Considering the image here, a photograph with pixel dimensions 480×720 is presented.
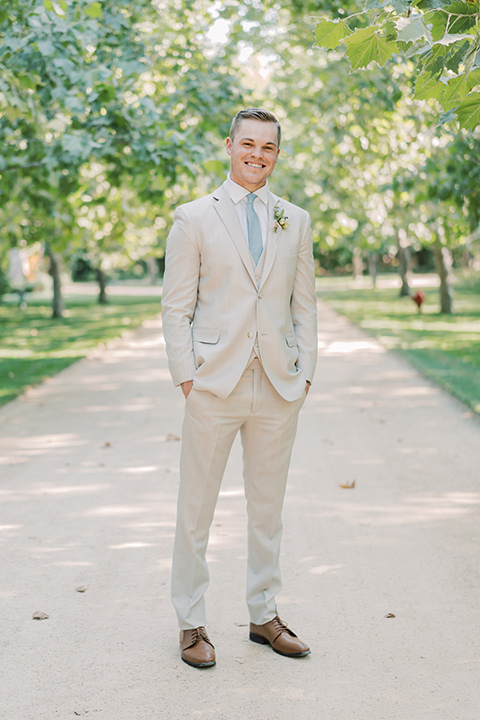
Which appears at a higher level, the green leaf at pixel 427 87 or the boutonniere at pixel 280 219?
the green leaf at pixel 427 87

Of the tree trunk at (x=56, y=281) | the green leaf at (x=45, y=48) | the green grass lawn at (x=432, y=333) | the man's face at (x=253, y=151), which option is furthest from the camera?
the tree trunk at (x=56, y=281)

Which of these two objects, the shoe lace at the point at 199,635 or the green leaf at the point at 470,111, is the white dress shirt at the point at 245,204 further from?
the shoe lace at the point at 199,635

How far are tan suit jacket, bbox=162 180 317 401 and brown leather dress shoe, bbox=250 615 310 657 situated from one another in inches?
43.3

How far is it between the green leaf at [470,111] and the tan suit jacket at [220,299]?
0.91m

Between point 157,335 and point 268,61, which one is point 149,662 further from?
point 157,335

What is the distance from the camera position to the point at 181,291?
12.6ft

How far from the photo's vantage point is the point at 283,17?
46.7 feet

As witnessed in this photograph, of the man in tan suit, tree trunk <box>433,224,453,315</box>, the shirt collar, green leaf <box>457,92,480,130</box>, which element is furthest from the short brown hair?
tree trunk <box>433,224,453,315</box>

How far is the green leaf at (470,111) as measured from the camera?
3.67 m

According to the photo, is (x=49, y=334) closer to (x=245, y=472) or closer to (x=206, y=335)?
(x=245, y=472)

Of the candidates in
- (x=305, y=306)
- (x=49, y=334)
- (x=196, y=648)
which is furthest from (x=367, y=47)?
(x=49, y=334)

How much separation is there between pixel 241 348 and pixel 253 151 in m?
0.88

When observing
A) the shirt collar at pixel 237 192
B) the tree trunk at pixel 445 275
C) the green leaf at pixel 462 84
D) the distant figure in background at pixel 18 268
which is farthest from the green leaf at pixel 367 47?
the distant figure in background at pixel 18 268

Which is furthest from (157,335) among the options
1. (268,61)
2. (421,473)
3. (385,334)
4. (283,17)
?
(421,473)
